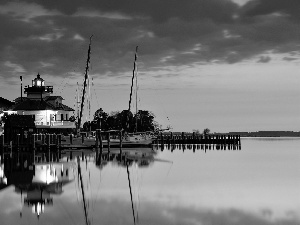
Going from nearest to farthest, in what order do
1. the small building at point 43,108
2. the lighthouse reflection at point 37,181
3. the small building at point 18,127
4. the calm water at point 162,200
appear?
1. the calm water at point 162,200
2. the lighthouse reflection at point 37,181
3. the small building at point 18,127
4. the small building at point 43,108

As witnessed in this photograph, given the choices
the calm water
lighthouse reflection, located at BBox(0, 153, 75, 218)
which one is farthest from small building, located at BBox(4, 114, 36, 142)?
the calm water

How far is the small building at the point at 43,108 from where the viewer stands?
9781 centimetres

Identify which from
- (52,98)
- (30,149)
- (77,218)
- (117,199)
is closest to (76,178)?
(117,199)

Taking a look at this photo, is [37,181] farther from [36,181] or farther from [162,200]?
[162,200]

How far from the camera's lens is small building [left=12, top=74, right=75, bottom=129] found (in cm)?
9781

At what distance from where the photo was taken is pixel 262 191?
3159 centimetres

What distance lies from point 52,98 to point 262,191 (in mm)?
77627

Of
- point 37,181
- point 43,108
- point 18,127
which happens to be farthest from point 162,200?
point 43,108

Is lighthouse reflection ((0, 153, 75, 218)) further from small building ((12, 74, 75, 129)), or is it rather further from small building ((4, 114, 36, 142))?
small building ((12, 74, 75, 129))

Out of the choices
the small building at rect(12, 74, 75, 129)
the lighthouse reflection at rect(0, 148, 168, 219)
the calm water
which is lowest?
the calm water

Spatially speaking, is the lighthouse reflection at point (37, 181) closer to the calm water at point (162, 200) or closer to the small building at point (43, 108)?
the calm water at point (162, 200)

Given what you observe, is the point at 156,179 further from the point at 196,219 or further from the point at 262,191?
the point at 196,219

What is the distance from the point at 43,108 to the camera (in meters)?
98.8

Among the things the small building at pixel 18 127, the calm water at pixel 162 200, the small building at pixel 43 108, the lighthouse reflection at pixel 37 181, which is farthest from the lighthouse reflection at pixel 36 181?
the small building at pixel 43 108
